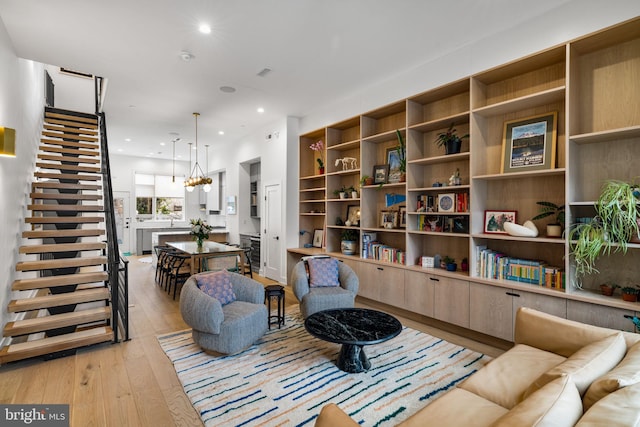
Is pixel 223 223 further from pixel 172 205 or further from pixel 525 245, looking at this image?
pixel 525 245

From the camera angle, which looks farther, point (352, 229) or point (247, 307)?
point (352, 229)

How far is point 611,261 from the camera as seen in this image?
2.77 metres

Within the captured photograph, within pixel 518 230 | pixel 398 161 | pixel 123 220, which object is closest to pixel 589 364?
pixel 518 230

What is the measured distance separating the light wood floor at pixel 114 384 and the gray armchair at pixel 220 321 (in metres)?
0.40

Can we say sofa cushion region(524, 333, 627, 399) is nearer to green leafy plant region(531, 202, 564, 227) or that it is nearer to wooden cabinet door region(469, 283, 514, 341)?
wooden cabinet door region(469, 283, 514, 341)

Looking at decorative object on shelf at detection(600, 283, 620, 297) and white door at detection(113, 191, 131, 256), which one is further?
white door at detection(113, 191, 131, 256)

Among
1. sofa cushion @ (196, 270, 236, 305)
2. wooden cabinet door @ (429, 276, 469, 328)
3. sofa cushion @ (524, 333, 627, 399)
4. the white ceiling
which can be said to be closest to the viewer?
sofa cushion @ (524, 333, 627, 399)

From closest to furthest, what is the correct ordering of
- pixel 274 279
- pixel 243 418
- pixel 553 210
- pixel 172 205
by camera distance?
pixel 243 418 < pixel 553 210 < pixel 274 279 < pixel 172 205

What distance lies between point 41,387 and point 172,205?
358 inches

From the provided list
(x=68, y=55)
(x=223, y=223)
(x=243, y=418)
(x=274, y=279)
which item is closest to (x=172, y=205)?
(x=223, y=223)

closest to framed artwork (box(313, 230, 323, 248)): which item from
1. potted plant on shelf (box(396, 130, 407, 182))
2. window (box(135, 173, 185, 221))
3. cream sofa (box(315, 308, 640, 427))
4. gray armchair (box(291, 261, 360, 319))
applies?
gray armchair (box(291, 261, 360, 319))

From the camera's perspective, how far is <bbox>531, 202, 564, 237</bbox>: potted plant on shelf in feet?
9.65

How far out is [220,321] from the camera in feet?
9.71

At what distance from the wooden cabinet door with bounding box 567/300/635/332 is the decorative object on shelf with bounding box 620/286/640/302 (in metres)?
0.10
